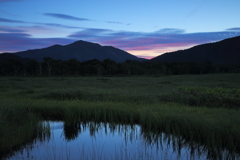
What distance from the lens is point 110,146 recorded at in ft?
25.3

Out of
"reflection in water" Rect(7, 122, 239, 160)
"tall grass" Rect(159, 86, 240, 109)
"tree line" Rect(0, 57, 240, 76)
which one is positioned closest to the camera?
"reflection in water" Rect(7, 122, 239, 160)

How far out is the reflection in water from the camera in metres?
6.70

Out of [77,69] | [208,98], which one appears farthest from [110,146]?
[77,69]

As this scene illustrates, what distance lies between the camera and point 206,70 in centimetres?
11562

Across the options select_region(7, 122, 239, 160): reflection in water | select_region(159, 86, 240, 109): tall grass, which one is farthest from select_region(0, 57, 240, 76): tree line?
select_region(7, 122, 239, 160): reflection in water

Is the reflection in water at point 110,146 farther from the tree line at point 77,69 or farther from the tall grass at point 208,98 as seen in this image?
the tree line at point 77,69

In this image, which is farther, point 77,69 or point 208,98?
point 77,69

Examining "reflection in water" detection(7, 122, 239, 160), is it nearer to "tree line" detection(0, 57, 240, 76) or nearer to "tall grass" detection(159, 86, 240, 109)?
"tall grass" detection(159, 86, 240, 109)

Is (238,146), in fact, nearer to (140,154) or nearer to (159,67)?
(140,154)

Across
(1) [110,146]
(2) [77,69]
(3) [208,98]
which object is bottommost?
(1) [110,146]

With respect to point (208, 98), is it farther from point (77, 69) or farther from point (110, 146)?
point (77, 69)

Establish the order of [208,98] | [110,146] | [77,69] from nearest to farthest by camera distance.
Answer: [110,146] < [208,98] < [77,69]

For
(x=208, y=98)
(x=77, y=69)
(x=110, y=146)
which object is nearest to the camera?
(x=110, y=146)

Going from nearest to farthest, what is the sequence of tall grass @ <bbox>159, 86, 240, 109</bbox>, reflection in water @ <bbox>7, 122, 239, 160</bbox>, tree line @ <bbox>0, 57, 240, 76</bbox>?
reflection in water @ <bbox>7, 122, 239, 160</bbox>
tall grass @ <bbox>159, 86, 240, 109</bbox>
tree line @ <bbox>0, 57, 240, 76</bbox>
